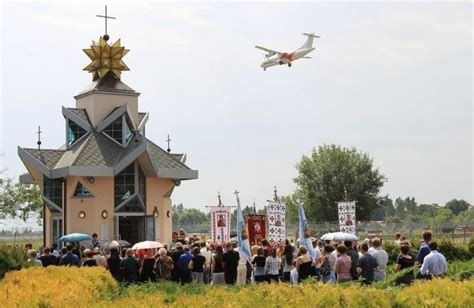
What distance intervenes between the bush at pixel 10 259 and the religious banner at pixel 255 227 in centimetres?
1244

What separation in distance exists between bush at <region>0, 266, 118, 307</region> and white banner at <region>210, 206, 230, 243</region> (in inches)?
519

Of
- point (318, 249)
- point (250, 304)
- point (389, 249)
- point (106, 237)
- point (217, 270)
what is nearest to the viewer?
point (250, 304)

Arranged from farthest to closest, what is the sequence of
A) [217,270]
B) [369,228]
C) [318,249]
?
[369,228]
[318,249]
[217,270]

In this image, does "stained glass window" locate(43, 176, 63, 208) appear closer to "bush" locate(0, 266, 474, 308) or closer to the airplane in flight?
the airplane in flight

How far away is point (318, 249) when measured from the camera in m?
21.8

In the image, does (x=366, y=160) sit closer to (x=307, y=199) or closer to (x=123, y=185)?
(x=307, y=199)

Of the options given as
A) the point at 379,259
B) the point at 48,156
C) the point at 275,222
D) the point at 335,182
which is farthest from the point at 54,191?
the point at 335,182

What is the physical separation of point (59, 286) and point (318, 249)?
11.6m

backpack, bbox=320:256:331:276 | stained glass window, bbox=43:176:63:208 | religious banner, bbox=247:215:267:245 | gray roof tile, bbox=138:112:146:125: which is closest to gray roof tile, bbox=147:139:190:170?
gray roof tile, bbox=138:112:146:125

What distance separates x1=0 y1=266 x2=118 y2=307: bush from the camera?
912cm

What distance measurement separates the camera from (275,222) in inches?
1115

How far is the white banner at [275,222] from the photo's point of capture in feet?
92.4

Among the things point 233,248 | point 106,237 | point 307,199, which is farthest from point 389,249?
point 307,199

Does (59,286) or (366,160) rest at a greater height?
(366,160)
